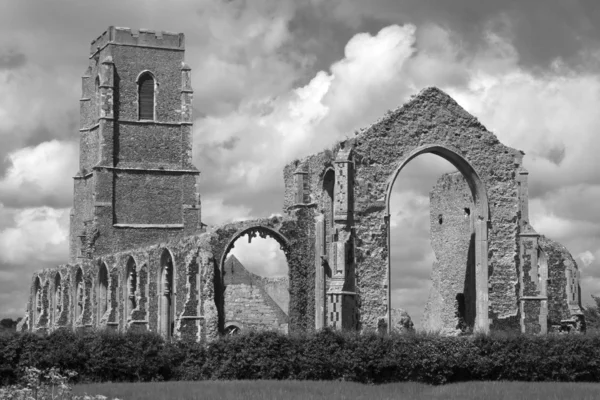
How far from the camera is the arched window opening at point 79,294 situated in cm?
4378

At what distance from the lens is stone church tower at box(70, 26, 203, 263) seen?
154 feet

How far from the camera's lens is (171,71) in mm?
49812

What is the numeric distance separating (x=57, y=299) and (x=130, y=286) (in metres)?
10.6

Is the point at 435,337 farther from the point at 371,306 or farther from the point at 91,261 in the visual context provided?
the point at 91,261

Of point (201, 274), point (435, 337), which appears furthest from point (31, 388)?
point (201, 274)

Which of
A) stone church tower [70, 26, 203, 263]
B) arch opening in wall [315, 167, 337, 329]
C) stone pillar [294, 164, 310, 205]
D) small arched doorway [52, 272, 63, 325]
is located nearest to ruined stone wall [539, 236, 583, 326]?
arch opening in wall [315, 167, 337, 329]

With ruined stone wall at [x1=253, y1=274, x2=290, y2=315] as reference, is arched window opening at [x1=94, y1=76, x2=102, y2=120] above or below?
above

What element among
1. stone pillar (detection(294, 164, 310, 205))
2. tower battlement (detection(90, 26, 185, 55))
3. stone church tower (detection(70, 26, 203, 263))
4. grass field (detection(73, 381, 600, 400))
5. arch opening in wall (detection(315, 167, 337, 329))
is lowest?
grass field (detection(73, 381, 600, 400))

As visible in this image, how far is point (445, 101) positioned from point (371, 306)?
19.3 feet

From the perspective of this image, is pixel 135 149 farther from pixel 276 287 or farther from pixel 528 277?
pixel 528 277

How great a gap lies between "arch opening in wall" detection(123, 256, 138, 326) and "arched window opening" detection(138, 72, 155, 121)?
1218 centimetres

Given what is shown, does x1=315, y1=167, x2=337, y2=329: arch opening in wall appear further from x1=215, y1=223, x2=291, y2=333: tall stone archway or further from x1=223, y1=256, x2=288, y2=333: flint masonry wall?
x1=223, y1=256, x2=288, y2=333: flint masonry wall

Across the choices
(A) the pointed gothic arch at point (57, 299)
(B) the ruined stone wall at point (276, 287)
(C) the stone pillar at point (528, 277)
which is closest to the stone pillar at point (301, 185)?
(C) the stone pillar at point (528, 277)

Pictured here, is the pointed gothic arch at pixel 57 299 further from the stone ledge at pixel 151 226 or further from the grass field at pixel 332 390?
the grass field at pixel 332 390
